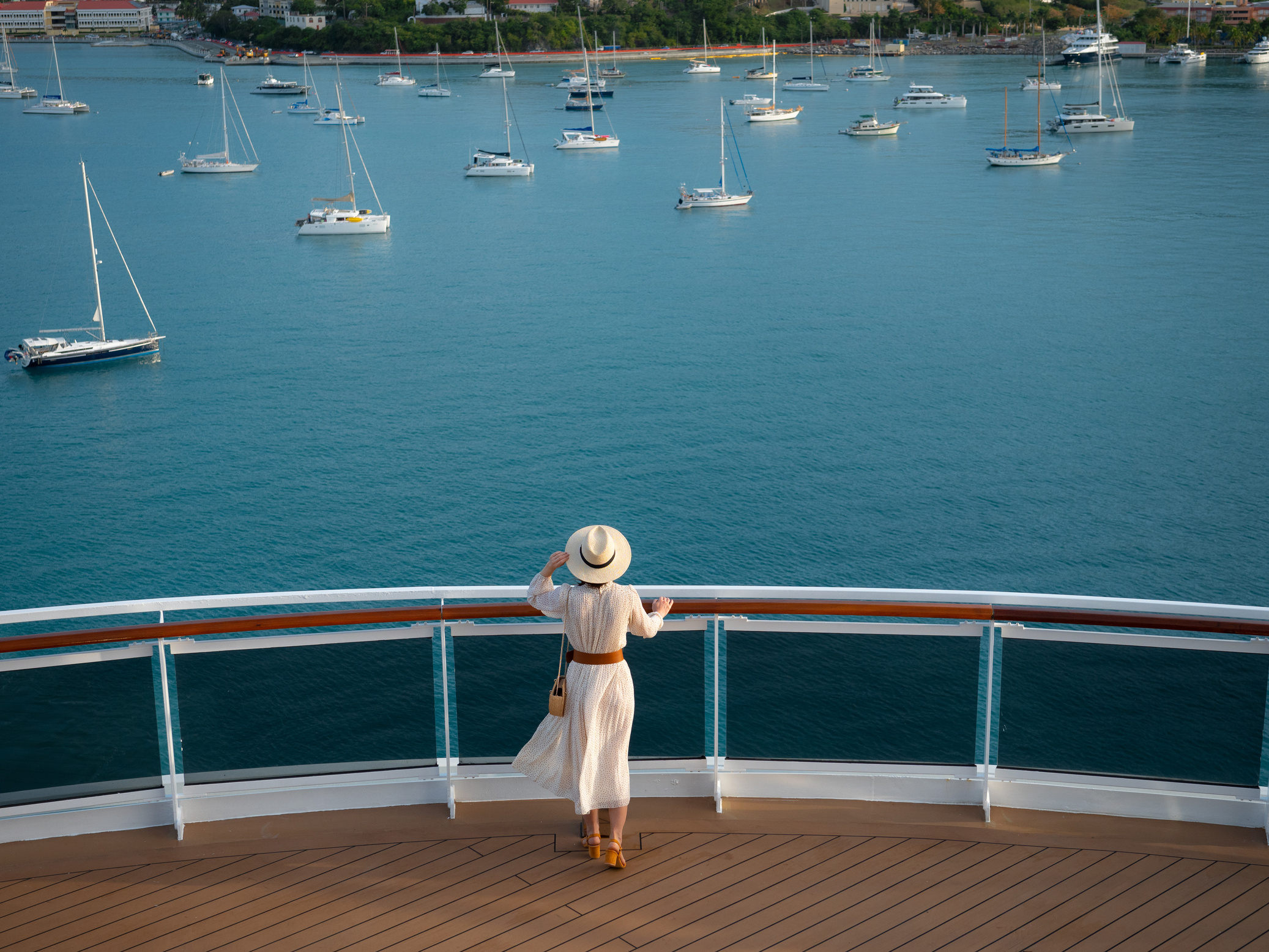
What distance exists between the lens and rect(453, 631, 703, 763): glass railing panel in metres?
3.62

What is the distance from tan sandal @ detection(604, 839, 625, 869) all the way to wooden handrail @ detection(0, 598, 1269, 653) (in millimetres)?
673

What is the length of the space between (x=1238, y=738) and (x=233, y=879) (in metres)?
2.90

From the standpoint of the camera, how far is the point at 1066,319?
111ft

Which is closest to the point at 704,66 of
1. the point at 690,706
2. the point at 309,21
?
the point at 309,21

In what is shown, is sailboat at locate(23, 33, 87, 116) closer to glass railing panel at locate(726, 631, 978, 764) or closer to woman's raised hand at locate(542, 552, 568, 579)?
woman's raised hand at locate(542, 552, 568, 579)

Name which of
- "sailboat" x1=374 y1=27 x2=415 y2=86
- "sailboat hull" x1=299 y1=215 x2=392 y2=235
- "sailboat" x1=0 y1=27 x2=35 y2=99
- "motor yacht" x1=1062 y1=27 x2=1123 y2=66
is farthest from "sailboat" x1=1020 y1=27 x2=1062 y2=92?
"sailboat" x1=0 y1=27 x2=35 y2=99

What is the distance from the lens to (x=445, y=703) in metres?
3.67

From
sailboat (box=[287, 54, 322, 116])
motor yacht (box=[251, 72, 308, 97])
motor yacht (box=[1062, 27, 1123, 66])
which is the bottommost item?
sailboat (box=[287, 54, 322, 116])

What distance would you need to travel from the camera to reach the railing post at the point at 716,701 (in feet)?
12.0

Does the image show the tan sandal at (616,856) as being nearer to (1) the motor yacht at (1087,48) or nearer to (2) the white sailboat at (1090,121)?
(2) the white sailboat at (1090,121)

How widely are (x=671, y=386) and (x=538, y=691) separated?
2503 centimetres

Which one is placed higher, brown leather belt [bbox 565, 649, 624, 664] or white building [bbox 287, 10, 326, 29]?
white building [bbox 287, 10, 326, 29]

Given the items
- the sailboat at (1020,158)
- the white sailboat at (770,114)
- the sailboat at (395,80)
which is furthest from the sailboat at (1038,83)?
the sailboat at (395,80)

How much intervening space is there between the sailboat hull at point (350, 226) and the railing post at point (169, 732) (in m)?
42.9
